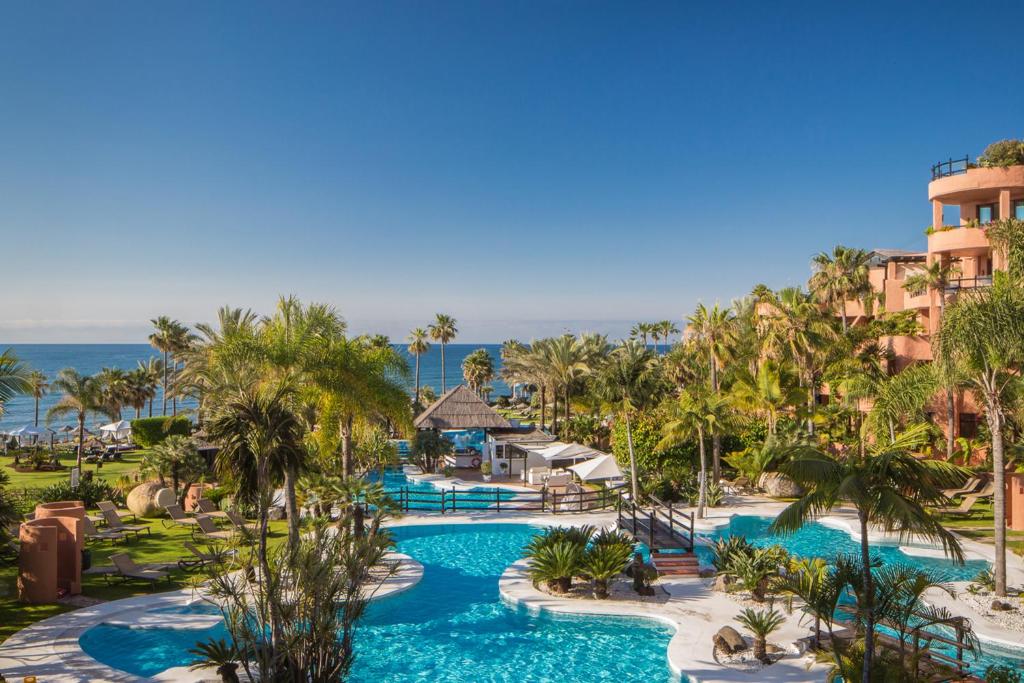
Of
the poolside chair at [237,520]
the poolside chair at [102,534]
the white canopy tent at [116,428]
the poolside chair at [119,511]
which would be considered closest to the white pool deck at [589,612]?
the poolside chair at [237,520]

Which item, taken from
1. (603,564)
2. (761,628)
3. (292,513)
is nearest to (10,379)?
(292,513)

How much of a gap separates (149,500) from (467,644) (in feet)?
52.4

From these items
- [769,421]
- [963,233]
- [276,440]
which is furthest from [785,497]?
[276,440]

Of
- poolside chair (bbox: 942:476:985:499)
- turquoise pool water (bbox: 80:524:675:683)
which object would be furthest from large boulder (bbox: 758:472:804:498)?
turquoise pool water (bbox: 80:524:675:683)

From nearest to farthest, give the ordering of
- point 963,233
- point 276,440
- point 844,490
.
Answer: point 844,490 < point 276,440 < point 963,233

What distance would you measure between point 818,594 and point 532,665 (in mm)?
5836

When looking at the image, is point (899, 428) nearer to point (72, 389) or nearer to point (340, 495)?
point (340, 495)

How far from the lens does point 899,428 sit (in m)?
32.2

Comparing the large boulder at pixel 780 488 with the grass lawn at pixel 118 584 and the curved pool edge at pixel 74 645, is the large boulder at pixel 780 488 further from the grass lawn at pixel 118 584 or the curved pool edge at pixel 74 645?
the grass lawn at pixel 118 584

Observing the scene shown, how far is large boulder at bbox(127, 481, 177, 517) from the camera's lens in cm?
2530

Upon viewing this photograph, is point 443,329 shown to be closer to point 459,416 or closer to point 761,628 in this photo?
point 459,416

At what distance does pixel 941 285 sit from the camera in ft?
111

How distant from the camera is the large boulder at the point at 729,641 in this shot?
44.8ft

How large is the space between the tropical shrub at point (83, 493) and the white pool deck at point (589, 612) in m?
11.9
